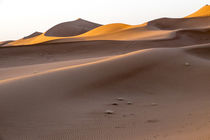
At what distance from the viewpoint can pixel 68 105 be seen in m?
3.52

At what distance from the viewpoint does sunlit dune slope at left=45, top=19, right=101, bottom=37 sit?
33.1 meters

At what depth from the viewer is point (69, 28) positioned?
114 ft

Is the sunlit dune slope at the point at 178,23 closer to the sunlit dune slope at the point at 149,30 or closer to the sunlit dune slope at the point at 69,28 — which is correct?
the sunlit dune slope at the point at 149,30

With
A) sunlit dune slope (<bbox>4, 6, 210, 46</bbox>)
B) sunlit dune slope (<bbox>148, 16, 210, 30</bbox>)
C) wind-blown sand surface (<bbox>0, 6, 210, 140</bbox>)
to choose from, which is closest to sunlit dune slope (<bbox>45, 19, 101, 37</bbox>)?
sunlit dune slope (<bbox>4, 6, 210, 46</bbox>)

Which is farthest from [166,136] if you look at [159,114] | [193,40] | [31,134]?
[193,40]

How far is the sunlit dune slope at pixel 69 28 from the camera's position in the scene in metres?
33.1

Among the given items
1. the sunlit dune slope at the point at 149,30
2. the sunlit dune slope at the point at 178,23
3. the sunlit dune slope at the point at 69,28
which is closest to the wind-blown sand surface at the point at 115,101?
the sunlit dune slope at the point at 149,30

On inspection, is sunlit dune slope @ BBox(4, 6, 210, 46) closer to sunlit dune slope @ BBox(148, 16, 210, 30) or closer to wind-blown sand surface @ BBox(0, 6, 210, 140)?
sunlit dune slope @ BBox(148, 16, 210, 30)

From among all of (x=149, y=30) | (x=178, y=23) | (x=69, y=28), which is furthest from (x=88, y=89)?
(x=69, y=28)

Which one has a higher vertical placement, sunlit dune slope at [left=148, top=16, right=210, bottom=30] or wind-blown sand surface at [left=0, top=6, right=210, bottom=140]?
sunlit dune slope at [left=148, top=16, right=210, bottom=30]

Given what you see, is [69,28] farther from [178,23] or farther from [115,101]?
[115,101]

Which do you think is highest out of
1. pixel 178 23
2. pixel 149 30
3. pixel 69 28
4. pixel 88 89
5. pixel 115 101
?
pixel 69 28

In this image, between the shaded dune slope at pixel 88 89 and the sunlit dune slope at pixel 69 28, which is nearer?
the shaded dune slope at pixel 88 89

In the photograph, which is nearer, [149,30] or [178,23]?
[149,30]
